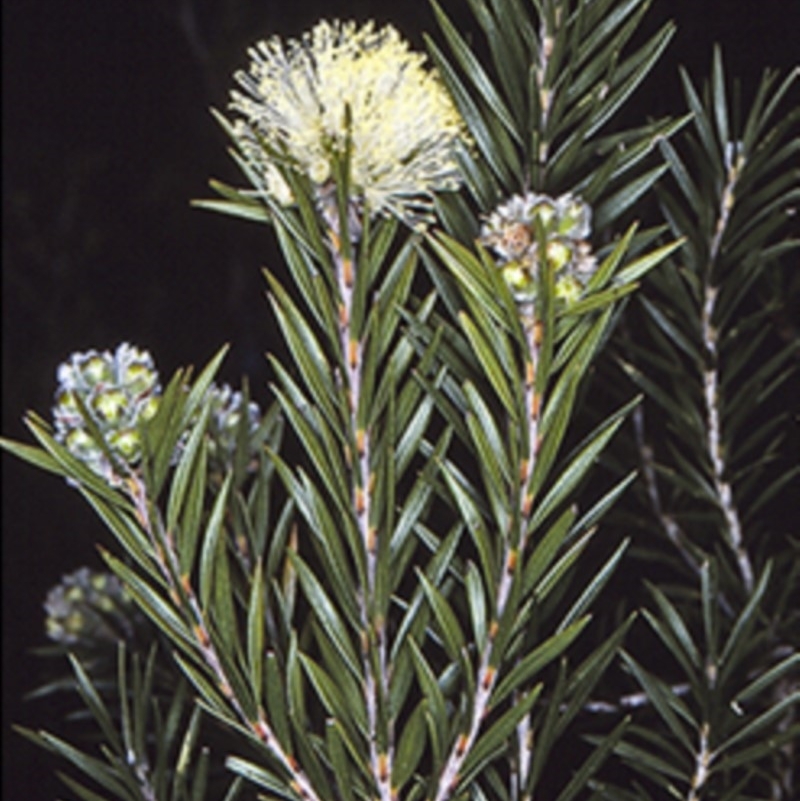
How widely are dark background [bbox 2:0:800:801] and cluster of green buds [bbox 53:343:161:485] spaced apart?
833 millimetres

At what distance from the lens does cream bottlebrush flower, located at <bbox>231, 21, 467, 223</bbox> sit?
35 cm

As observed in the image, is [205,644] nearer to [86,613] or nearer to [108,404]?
[108,404]

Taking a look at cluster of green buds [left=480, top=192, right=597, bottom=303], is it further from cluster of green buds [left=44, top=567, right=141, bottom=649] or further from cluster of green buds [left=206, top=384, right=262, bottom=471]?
cluster of green buds [left=44, top=567, right=141, bottom=649]

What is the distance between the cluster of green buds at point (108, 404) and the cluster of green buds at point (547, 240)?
109 millimetres

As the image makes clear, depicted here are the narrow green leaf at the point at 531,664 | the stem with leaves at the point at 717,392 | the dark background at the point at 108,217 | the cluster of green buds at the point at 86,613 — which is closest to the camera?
the narrow green leaf at the point at 531,664

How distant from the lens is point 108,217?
1333 mm

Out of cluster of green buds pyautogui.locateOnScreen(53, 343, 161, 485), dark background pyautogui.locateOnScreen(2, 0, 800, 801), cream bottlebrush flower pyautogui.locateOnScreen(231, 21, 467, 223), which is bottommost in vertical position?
cluster of green buds pyautogui.locateOnScreen(53, 343, 161, 485)

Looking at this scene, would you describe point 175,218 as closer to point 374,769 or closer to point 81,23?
point 81,23

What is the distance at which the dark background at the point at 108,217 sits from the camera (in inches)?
48.8

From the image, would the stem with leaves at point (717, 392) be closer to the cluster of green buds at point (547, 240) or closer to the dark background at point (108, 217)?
the cluster of green buds at point (547, 240)

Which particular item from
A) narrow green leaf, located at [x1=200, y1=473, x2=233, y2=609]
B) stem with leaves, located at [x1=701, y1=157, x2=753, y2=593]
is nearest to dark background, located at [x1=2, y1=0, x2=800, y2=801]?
stem with leaves, located at [x1=701, y1=157, x2=753, y2=593]

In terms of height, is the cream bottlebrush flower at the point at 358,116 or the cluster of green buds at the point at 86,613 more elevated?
the cream bottlebrush flower at the point at 358,116

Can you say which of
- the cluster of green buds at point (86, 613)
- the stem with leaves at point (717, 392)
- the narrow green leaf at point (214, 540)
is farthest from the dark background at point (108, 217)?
the narrow green leaf at point (214, 540)

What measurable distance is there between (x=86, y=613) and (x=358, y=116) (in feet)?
1.06
